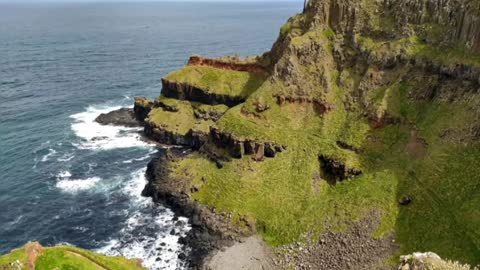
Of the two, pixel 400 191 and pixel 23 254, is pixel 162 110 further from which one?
pixel 23 254

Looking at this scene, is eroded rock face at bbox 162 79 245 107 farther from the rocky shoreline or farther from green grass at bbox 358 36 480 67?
green grass at bbox 358 36 480 67

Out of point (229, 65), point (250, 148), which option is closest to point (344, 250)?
point (250, 148)

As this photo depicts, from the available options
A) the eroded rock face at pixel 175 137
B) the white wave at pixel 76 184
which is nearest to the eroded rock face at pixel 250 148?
the eroded rock face at pixel 175 137

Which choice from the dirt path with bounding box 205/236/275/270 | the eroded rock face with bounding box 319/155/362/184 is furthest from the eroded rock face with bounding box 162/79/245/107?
the dirt path with bounding box 205/236/275/270

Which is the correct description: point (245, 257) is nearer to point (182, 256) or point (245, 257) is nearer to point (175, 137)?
point (182, 256)

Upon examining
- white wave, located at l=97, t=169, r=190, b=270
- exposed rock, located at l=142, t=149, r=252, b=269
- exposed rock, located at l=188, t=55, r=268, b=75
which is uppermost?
exposed rock, located at l=188, t=55, r=268, b=75

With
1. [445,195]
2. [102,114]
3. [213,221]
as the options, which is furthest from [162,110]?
[445,195]
